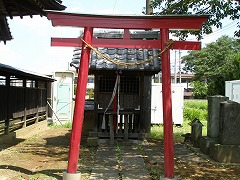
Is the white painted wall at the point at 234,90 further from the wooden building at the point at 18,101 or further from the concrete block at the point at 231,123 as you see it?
the wooden building at the point at 18,101

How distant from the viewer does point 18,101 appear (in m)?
11.9

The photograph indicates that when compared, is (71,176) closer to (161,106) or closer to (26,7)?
(26,7)

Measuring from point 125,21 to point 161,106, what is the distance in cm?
1187

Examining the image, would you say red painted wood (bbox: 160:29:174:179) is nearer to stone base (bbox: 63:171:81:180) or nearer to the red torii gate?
the red torii gate

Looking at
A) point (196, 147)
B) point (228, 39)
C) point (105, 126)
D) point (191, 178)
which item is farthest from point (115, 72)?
point (228, 39)

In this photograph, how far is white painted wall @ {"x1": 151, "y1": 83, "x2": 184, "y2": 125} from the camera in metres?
17.3

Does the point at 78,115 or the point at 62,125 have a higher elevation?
the point at 78,115

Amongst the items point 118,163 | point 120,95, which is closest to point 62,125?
point 120,95

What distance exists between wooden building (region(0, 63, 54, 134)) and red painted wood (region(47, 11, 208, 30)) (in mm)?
4165

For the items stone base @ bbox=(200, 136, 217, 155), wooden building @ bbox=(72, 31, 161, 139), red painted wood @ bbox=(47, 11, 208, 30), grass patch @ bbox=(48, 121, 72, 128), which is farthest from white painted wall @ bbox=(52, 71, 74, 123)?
red painted wood @ bbox=(47, 11, 208, 30)

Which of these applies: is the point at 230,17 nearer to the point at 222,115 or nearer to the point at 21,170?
the point at 222,115

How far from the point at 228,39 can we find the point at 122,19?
46.4 meters

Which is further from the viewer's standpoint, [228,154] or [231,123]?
[231,123]

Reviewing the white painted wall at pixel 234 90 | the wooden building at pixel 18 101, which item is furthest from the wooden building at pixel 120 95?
the white painted wall at pixel 234 90
